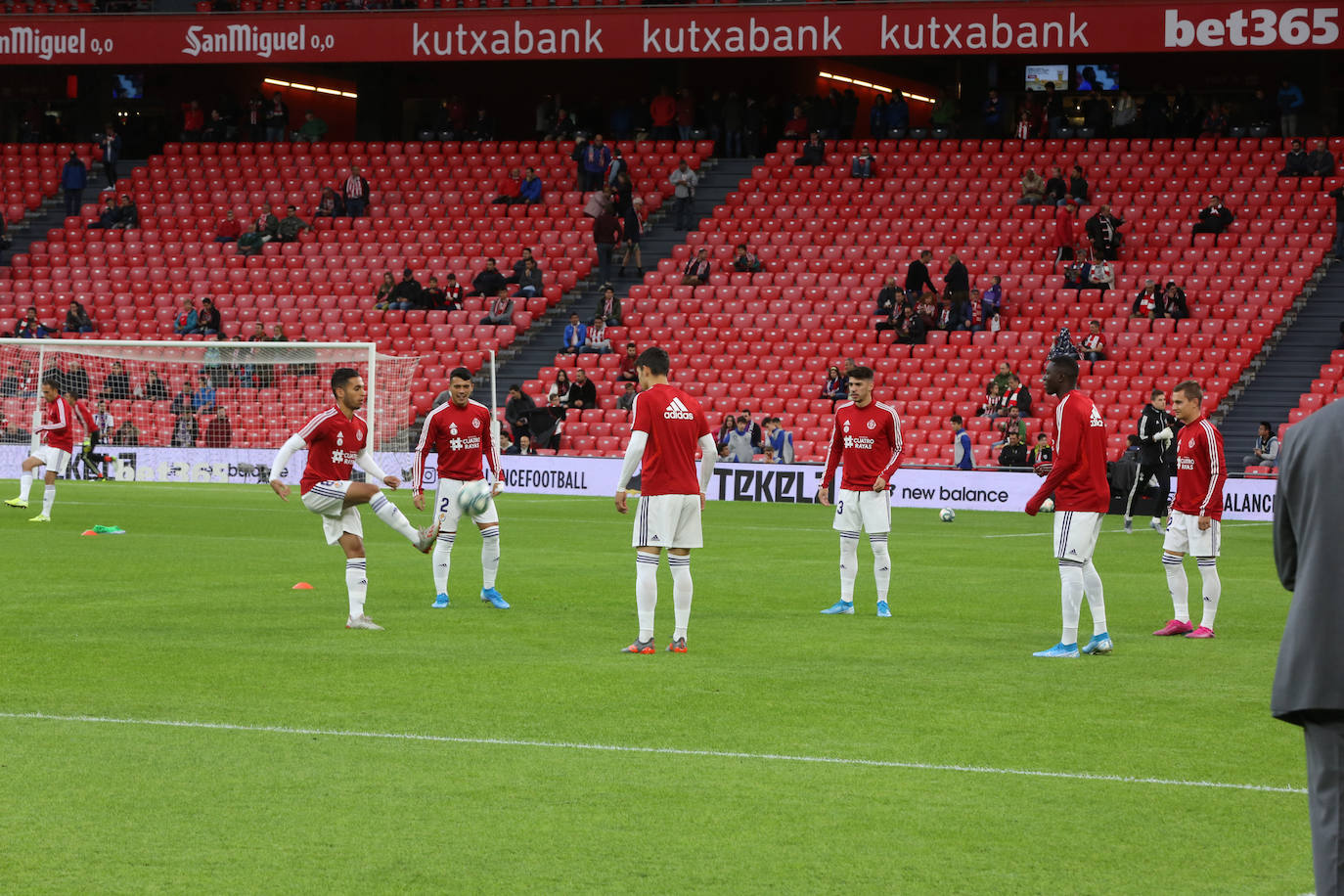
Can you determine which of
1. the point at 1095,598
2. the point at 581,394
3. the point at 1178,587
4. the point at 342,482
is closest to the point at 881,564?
the point at 1178,587

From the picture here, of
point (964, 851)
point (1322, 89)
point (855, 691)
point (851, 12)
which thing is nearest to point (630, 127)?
point (851, 12)

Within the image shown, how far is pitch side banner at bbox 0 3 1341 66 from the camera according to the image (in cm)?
3666

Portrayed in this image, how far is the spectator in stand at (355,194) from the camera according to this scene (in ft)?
139

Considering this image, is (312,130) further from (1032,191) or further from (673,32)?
(1032,191)

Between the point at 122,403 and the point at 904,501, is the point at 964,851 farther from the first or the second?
the point at 122,403

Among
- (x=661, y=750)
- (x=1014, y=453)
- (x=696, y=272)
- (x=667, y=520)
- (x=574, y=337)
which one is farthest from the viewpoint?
(x=696, y=272)

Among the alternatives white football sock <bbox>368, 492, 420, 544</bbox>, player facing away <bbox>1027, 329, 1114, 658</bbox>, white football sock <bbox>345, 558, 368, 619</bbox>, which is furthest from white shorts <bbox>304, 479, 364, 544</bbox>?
player facing away <bbox>1027, 329, 1114, 658</bbox>

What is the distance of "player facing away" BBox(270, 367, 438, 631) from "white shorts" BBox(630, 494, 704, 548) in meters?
2.54

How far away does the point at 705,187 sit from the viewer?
138ft

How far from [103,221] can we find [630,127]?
13.3 m

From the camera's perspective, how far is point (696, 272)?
38.4m

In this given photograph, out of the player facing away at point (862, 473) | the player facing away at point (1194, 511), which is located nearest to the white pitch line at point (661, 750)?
the player facing away at point (1194, 511)

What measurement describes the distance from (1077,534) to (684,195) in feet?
94.1

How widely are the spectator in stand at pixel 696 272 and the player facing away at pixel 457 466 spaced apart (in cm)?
2287
